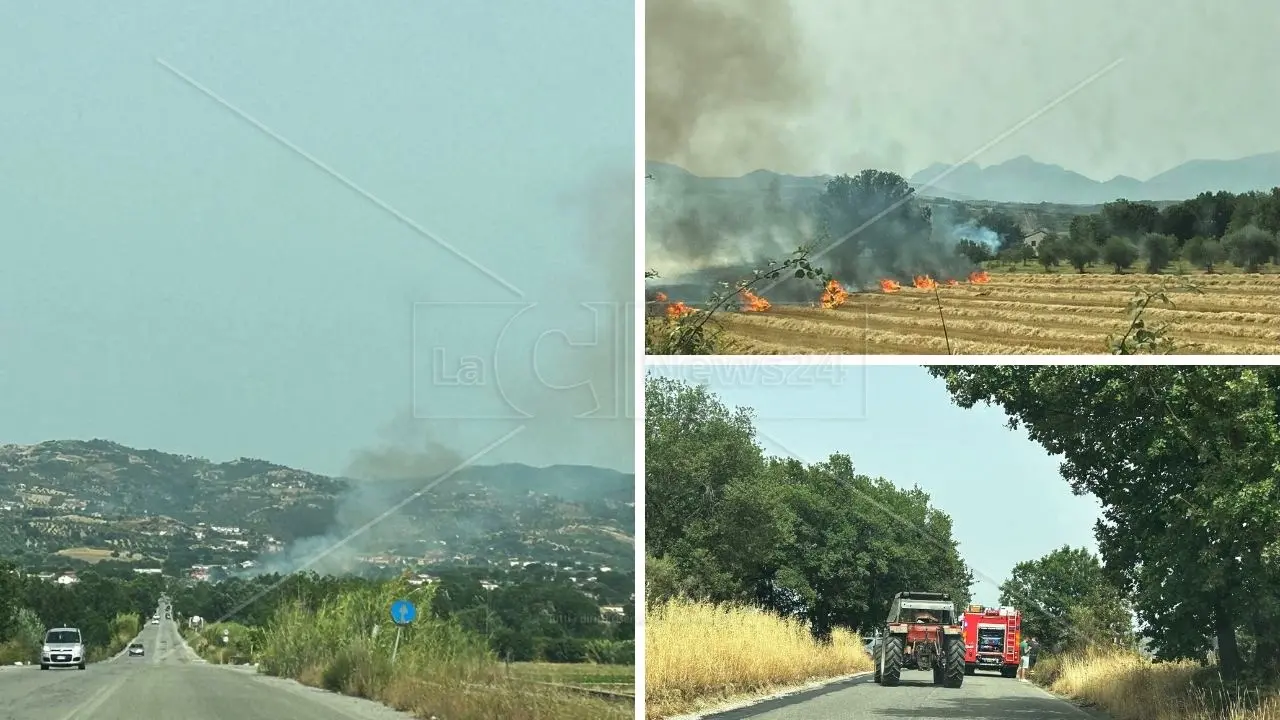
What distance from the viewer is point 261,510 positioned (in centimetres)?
3366

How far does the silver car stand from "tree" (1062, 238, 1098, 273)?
3125 centimetres

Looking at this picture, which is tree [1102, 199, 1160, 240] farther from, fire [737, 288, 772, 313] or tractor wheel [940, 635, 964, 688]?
tractor wheel [940, 635, 964, 688]

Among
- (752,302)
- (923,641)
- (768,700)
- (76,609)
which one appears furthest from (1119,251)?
(76,609)

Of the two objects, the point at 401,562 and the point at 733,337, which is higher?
the point at 733,337

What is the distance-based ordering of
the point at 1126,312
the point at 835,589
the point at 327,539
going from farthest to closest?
the point at 327,539, the point at 835,589, the point at 1126,312

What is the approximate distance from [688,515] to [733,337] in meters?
9.24

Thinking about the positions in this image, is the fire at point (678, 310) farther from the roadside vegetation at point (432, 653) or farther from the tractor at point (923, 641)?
the tractor at point (923, 641)

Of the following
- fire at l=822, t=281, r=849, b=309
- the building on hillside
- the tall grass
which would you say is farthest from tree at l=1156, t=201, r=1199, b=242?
the tall grass

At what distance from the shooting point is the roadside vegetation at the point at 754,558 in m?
16.9

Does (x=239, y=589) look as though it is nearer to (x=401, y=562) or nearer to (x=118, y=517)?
(x=118, y=517)

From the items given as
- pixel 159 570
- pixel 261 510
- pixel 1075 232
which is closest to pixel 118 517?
pixel 159 570

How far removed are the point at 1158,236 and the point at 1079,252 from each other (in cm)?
70

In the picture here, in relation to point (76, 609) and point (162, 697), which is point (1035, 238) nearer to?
point (162, 697)

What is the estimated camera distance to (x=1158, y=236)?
42.1 ft
